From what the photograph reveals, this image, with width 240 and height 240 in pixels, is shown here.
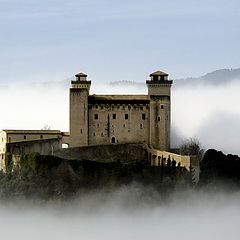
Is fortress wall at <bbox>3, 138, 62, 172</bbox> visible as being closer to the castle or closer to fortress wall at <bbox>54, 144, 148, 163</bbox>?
the castle

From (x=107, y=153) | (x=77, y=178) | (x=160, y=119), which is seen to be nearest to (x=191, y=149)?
(x=160, y=119)

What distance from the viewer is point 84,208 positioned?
83.5 metres

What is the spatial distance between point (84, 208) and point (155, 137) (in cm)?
692

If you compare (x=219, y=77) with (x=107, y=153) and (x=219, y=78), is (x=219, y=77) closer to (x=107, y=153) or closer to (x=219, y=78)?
(x=219, y=78)

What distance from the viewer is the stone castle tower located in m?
84.2

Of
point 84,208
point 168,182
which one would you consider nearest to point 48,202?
point 84,208

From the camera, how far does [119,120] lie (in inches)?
3327

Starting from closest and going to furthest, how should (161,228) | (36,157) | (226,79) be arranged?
1. (36,157)
2. (161,228)
3. (226,79)

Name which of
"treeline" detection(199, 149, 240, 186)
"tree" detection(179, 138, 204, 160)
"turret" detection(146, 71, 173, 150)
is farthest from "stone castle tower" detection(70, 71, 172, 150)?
"tree" detection(179, 138, 204, 160)

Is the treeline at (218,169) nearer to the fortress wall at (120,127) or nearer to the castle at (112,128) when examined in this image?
the castle at (112,128)

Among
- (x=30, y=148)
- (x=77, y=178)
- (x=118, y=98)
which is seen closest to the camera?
(x=77, y=178)

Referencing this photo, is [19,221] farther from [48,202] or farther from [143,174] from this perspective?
[143,174]

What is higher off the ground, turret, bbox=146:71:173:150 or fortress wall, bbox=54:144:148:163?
turret, bbox=146:71:173:150

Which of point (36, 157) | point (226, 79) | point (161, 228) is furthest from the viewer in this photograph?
point (226, 79)
